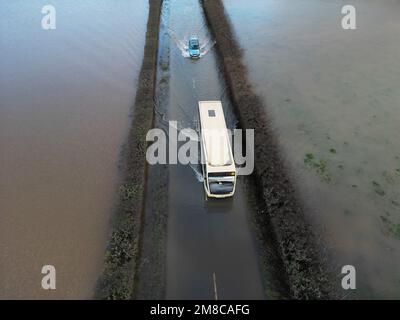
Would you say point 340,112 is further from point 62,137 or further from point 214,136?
point 62,137

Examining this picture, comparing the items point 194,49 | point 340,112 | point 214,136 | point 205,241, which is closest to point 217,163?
point 214,136

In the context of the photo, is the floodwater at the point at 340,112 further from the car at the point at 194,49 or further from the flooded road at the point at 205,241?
the car at the point at 194,49

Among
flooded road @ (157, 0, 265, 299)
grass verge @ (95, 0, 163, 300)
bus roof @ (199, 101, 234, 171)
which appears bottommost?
flooded road @ (157, 0, 265, 299)

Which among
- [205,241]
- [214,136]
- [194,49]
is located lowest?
[205,241]

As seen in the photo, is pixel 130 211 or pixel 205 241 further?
pixel 130 211

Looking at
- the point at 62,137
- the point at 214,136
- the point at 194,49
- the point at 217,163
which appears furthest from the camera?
the point at 194,49

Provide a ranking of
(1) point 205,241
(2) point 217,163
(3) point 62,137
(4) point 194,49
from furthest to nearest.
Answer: (4) point 194,49
(3) point 62,137
(2) point 217,163
(1) point 205,241

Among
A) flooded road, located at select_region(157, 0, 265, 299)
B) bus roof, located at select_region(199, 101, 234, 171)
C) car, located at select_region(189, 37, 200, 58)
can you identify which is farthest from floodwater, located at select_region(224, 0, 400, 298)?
car, located at select_region(189, 37, 200, 58)

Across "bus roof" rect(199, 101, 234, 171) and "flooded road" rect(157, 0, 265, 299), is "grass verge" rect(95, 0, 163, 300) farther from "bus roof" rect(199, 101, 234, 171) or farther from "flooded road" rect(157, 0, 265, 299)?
"bus roof" rect(199, 101, 234, 171)
